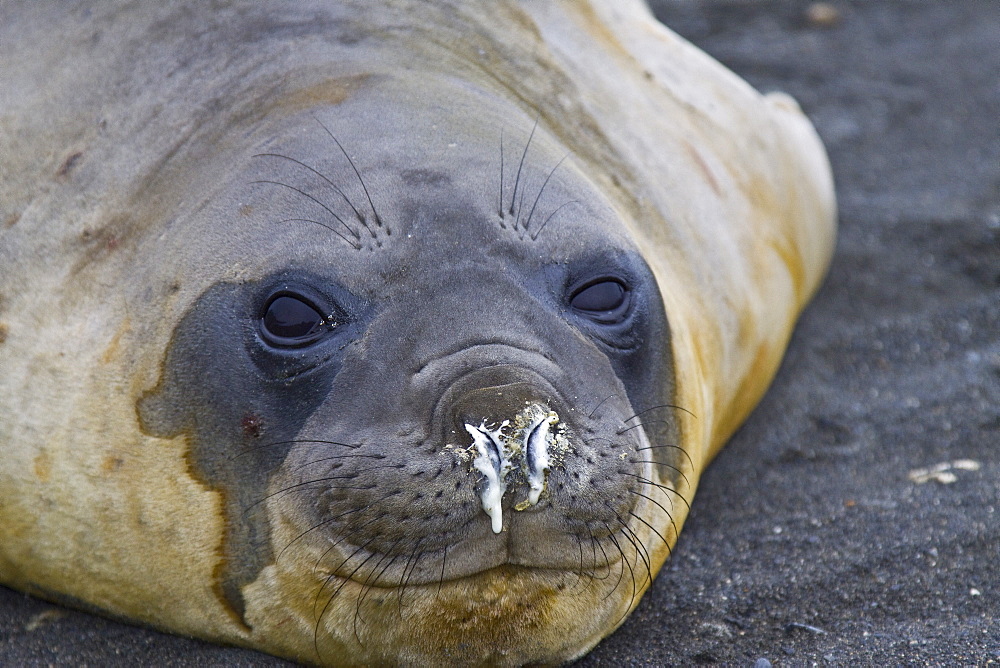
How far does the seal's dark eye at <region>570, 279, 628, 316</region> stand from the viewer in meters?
2.62

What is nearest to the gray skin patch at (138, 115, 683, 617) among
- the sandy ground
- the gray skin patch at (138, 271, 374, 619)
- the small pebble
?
the gray skin patch at (138, 271, 374, 619)

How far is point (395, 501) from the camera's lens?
90.2 inches

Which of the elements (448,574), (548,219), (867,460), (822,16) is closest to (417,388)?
(448,574)

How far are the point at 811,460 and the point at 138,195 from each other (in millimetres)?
2128

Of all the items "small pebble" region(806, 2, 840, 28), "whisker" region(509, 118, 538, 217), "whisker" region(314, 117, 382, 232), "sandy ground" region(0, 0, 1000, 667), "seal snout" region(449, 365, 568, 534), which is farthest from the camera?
"small pebble" region(806, 2, 840, 28)

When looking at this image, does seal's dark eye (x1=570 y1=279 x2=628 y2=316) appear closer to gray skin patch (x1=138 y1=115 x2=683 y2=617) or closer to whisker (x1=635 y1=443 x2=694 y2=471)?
gray skin patch (x1=138 y1=115 x2=683 y2=617)

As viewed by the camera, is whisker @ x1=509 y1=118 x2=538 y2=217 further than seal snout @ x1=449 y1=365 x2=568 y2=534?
Yes

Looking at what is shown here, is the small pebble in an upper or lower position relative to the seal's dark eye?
lower

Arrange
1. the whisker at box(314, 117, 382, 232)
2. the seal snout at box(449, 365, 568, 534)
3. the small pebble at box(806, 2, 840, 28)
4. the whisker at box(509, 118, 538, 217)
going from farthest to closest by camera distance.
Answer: the small pebble at box(806, 2, 840, 28) < the whisker at box(509, 118, 538, 217) < the whisker at box(314, 117, 382, 232) < the seal snout at box(449, 365, 568, 534)

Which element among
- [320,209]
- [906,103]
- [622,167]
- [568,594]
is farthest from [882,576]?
[906,103]

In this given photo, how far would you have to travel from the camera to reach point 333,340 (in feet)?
8.00

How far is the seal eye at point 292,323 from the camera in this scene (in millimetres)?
2455

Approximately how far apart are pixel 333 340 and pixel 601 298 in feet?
1.96

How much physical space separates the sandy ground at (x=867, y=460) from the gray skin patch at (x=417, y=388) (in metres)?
0.49
